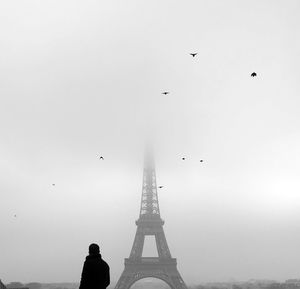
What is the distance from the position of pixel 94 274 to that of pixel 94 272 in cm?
4

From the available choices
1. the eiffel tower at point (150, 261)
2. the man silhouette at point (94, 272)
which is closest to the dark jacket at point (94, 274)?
the man silhouette at point (94, 272)

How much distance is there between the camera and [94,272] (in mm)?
10125

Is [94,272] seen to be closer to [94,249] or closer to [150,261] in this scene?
[94,249]

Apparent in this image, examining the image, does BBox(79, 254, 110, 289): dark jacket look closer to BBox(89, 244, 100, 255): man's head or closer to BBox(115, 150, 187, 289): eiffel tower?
BBox(89, 244, 100, 255): man's head

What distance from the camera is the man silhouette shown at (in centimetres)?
1010

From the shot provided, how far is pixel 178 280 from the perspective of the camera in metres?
109

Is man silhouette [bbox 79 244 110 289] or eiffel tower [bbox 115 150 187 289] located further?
eiffel tower [bbox 115 150 187 289]

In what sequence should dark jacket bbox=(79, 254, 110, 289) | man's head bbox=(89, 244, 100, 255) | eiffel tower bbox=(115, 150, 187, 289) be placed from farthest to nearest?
eiffel tower bbox=(115, 150, 187, 289), man's head bbox=(89, 244, 100, 255), dark jacket bbox=(79, 254, 110, 289)

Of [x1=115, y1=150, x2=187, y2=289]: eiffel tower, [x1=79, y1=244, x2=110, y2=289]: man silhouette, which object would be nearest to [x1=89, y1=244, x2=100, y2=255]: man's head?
[x1=79, y1=244, x2=110, y2=289]: man silhouette

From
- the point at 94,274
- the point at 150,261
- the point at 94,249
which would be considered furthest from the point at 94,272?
the point at 150,261

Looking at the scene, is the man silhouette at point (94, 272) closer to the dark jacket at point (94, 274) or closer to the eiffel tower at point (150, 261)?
the dark jacket at point (94, 274)

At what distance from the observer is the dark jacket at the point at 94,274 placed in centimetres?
1009

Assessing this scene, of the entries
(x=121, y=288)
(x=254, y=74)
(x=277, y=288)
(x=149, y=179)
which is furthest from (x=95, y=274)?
(x=277, y=288)

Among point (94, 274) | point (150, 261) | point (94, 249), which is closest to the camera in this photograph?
point (94, 274)
